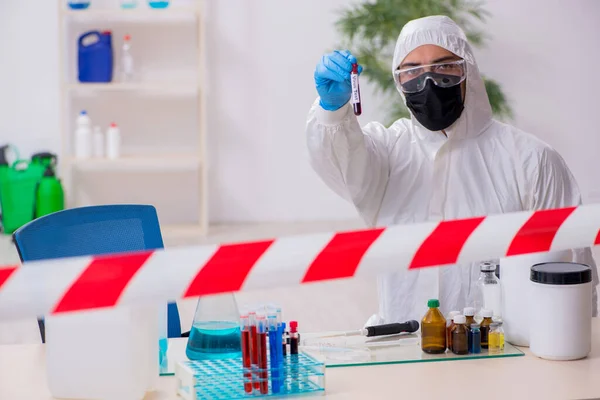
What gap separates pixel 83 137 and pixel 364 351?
463 centimetres

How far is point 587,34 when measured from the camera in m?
6.61

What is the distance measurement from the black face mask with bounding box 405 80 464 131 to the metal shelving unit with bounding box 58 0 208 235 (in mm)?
3823

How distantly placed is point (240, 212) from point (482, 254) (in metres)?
5.03

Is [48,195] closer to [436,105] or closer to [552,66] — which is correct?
[552,66]

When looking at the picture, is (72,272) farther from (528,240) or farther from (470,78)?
(470,78)

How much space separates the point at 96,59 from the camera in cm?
618

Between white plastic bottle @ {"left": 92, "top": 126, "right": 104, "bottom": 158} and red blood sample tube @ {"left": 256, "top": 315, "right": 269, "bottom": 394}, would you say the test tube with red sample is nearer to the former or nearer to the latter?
red blood sample tube @ {"left": 256, "top": 315, "right": 269, "bottom": 394}

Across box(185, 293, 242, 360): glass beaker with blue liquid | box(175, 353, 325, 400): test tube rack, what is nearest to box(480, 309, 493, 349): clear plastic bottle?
box(175, 353, 325, 400): test tube rack

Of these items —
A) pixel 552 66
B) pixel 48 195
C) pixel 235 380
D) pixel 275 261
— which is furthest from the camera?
pixel 552 66

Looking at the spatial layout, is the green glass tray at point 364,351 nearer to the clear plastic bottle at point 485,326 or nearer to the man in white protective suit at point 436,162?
the clear plastic bottle at point 485,326

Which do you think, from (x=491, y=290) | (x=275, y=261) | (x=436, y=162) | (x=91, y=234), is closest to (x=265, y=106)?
(x=436, y=162)

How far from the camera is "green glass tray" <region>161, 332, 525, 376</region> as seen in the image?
6.14ft

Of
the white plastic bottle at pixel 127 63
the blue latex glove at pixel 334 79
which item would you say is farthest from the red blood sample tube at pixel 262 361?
the white plastic bottle at pixel 127 63

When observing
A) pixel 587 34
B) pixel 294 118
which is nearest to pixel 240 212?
pixel 294 118
